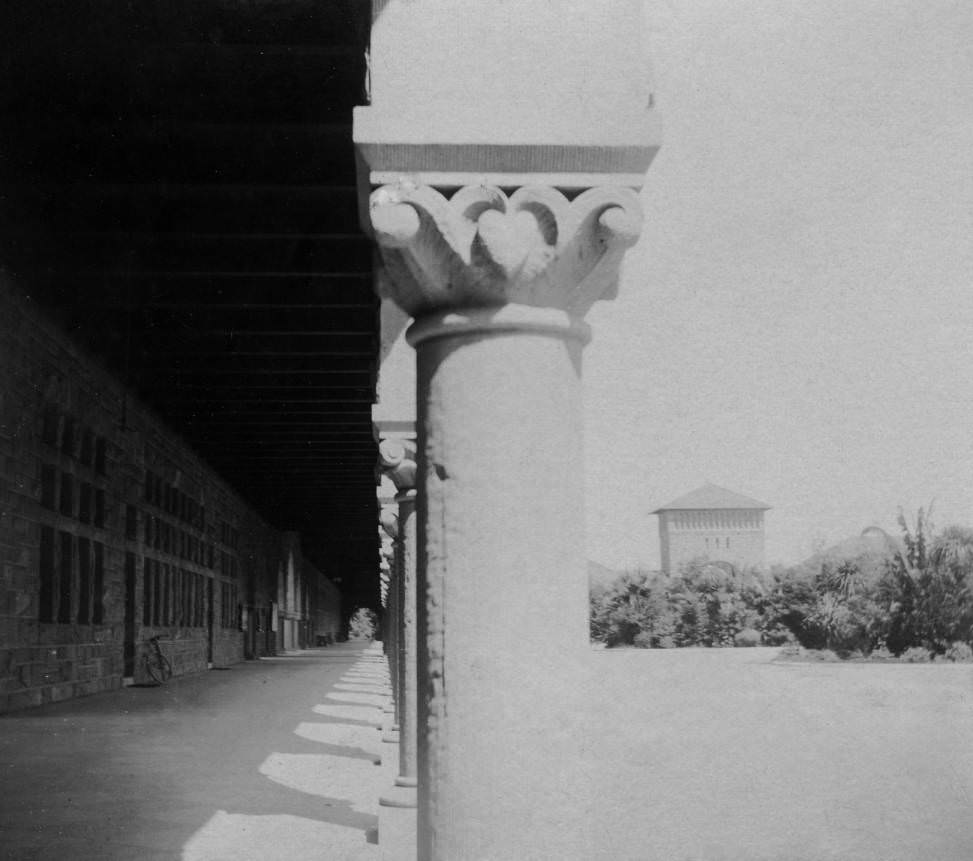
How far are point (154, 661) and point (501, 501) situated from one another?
576 inches

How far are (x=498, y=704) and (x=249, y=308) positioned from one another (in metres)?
9.41

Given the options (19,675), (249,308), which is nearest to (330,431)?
(249,308)

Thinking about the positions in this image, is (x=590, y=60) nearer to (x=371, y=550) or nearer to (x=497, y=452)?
(x=497, y=452)

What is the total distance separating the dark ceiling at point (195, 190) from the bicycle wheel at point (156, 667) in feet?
11.7

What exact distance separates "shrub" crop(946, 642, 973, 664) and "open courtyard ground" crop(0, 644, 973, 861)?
5310 mm

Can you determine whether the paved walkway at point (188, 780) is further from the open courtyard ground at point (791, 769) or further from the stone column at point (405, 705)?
the open courtyard ground at point (791, 769)

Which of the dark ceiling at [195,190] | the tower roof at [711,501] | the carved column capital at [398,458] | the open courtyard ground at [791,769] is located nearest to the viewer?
the open courtyard ground at [791,769]

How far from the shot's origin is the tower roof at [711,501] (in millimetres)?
82625

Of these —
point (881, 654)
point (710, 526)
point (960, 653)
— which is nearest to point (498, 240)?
point (960, 653)

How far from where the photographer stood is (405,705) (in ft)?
20.5

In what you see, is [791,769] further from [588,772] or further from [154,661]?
[154,661]

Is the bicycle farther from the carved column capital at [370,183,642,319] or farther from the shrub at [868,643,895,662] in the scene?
the carved column capital at [370,183,642,319]

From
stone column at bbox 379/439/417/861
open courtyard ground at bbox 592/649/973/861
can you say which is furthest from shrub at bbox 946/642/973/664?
stone column at bbox 379/439/417/861

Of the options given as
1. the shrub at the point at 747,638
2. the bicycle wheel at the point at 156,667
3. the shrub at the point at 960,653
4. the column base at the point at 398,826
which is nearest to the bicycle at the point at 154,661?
the bicycle wheel at the point at 156,667
